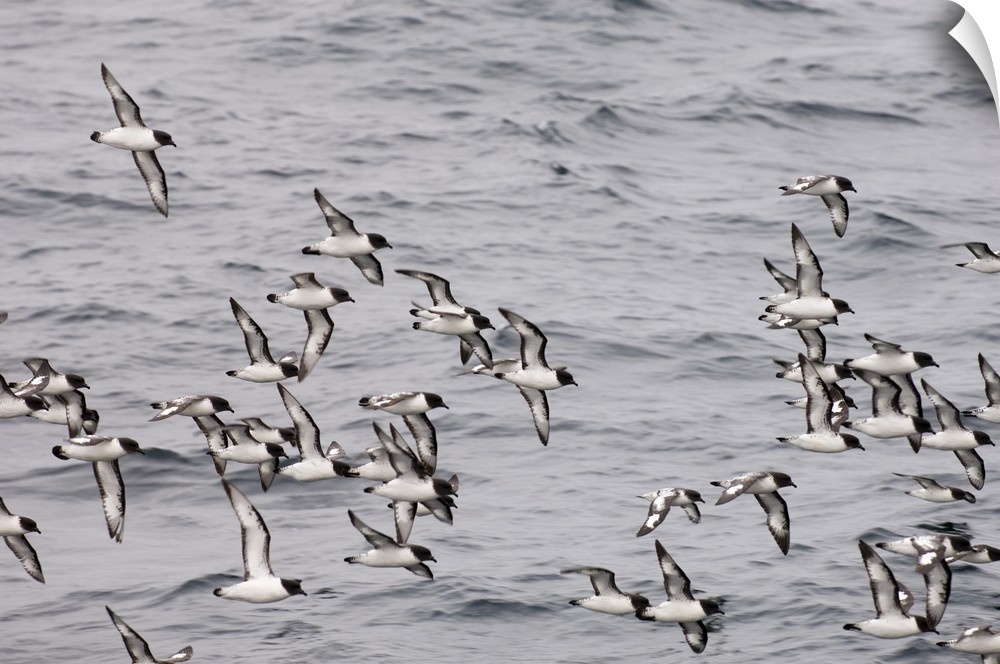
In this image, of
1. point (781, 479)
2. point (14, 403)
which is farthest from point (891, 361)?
point (14, 403)

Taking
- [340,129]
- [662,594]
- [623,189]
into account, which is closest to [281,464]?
[662,594]

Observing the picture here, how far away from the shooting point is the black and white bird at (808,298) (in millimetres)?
15648

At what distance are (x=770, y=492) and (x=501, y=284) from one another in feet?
35.1

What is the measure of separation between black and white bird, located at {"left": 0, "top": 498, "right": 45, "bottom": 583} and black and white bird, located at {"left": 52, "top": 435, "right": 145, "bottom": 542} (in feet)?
2.18

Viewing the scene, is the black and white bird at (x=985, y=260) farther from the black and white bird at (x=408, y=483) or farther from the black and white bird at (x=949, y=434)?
the black and white bird at (x=408, y=483)

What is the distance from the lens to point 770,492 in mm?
Answer: 15156

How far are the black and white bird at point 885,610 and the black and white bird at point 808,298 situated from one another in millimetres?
2772

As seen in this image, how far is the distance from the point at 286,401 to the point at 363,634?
2571mm

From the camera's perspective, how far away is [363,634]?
15.7 m

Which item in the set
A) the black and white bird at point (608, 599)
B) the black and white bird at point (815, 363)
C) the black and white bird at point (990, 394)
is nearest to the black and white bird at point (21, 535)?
the black and white bird at point (608, 599)

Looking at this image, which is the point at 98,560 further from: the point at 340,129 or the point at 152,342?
the point at 340,129

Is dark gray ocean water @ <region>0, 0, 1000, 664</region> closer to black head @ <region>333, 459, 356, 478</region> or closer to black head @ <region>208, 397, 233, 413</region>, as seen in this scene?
black head @ <region>333, 459, 356, 478</region>

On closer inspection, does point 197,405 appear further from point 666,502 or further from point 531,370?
point 666,502

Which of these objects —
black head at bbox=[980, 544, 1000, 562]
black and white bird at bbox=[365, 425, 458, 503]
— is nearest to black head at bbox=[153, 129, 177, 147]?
black and white bird at bbox=[365, 425, 458, 503]
